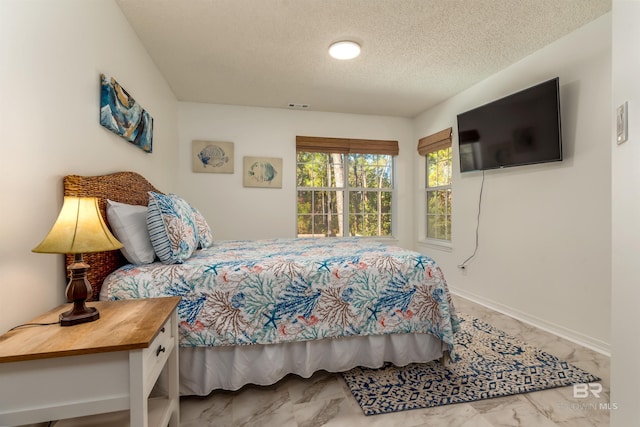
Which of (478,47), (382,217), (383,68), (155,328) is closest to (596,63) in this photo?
(478,47)

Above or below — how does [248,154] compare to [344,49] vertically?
below

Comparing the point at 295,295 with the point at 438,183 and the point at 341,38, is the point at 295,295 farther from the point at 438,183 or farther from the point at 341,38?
the point at 438,183

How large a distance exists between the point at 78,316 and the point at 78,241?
1.01 ft

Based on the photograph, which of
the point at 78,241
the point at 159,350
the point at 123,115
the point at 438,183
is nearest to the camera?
the point at 78,241

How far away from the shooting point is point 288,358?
1.83 metres

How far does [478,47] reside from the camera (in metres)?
2.73

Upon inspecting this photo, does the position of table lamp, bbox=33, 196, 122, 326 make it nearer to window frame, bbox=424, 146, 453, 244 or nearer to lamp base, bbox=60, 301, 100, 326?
lamp base, bbox=60, 301, 100, 326

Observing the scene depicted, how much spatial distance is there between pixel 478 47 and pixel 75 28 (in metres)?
2.98

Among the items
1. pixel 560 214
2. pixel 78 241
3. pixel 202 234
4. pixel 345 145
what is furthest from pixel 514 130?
pixel 78 241

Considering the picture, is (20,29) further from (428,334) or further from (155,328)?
(428,334)

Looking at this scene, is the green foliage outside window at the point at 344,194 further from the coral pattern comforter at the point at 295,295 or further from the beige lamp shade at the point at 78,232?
the beige lamp shade at the point at 78,232

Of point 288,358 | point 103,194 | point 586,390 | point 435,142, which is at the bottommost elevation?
point 586,390

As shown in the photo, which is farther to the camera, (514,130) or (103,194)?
(514,130)

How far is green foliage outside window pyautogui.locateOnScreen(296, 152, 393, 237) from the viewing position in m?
4.63
